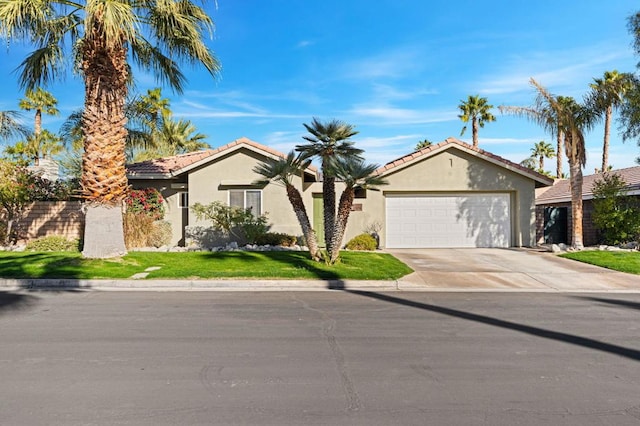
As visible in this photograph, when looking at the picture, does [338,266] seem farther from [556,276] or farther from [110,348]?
[110,348]

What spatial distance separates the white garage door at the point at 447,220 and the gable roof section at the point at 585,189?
5281 mm

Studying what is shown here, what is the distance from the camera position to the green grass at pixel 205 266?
1107 centimetres

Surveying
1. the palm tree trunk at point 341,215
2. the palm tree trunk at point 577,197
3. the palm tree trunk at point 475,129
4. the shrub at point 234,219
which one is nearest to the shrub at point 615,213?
the palm tree trunk at point 577,197

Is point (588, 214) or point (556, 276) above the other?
point (588, 214)

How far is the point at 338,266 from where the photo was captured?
12211 mm

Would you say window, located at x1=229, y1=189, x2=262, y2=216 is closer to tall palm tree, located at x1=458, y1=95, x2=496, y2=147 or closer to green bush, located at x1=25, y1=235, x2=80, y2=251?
green bush, located at x1=25, y1=235, x2=80, y2=251

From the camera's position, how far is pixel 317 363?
196 inches

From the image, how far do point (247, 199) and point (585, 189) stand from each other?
57.4 ft

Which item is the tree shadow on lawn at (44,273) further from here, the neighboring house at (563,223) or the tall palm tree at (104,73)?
the neighboring house at (563,223)

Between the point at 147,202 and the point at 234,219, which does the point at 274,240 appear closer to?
the point at 234,219

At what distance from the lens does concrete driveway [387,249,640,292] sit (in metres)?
10.7

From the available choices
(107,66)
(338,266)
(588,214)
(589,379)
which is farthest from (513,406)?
(588,214)

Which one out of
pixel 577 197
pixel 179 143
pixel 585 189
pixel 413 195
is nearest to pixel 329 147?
pixel 413 195

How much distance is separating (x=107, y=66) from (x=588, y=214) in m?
20.3
